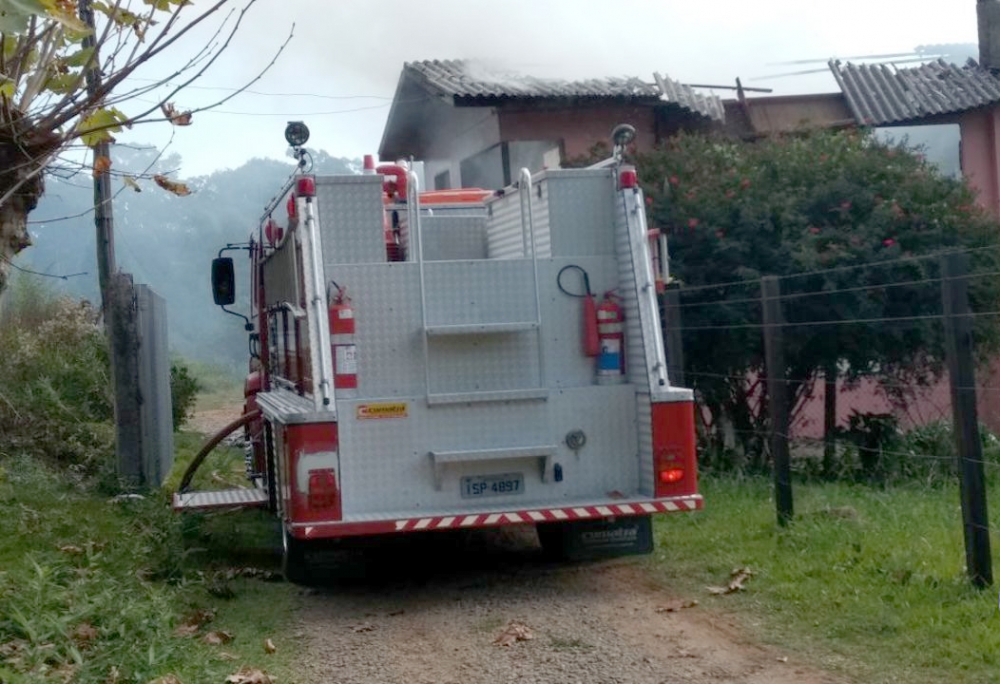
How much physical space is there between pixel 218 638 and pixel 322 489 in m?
1.02

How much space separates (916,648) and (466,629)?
2.41 meters

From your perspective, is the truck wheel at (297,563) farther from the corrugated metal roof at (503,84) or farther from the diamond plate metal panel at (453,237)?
the corrugated metal roof at (503,84)

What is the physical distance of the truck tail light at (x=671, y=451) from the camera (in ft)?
27.7

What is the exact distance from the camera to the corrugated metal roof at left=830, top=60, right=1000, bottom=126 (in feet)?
70.9

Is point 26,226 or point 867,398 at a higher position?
point 26,226

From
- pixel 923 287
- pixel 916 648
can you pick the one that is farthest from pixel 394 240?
pixel 923 287

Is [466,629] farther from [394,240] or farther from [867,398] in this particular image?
[867,398]

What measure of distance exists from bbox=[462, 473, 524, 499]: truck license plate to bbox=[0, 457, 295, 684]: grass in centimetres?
132

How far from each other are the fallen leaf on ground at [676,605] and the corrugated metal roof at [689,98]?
13.1 metres

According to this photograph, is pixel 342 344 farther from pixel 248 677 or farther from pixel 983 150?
pixel 983 150

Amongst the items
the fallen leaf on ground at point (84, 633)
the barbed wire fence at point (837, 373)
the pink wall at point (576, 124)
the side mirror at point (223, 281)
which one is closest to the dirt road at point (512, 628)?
the fallen leaf on ground at point (84, 633)

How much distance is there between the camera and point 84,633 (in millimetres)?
6816

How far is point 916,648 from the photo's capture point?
6.53 metres

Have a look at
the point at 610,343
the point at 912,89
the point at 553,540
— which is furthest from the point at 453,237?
Result: the point at 912,89
